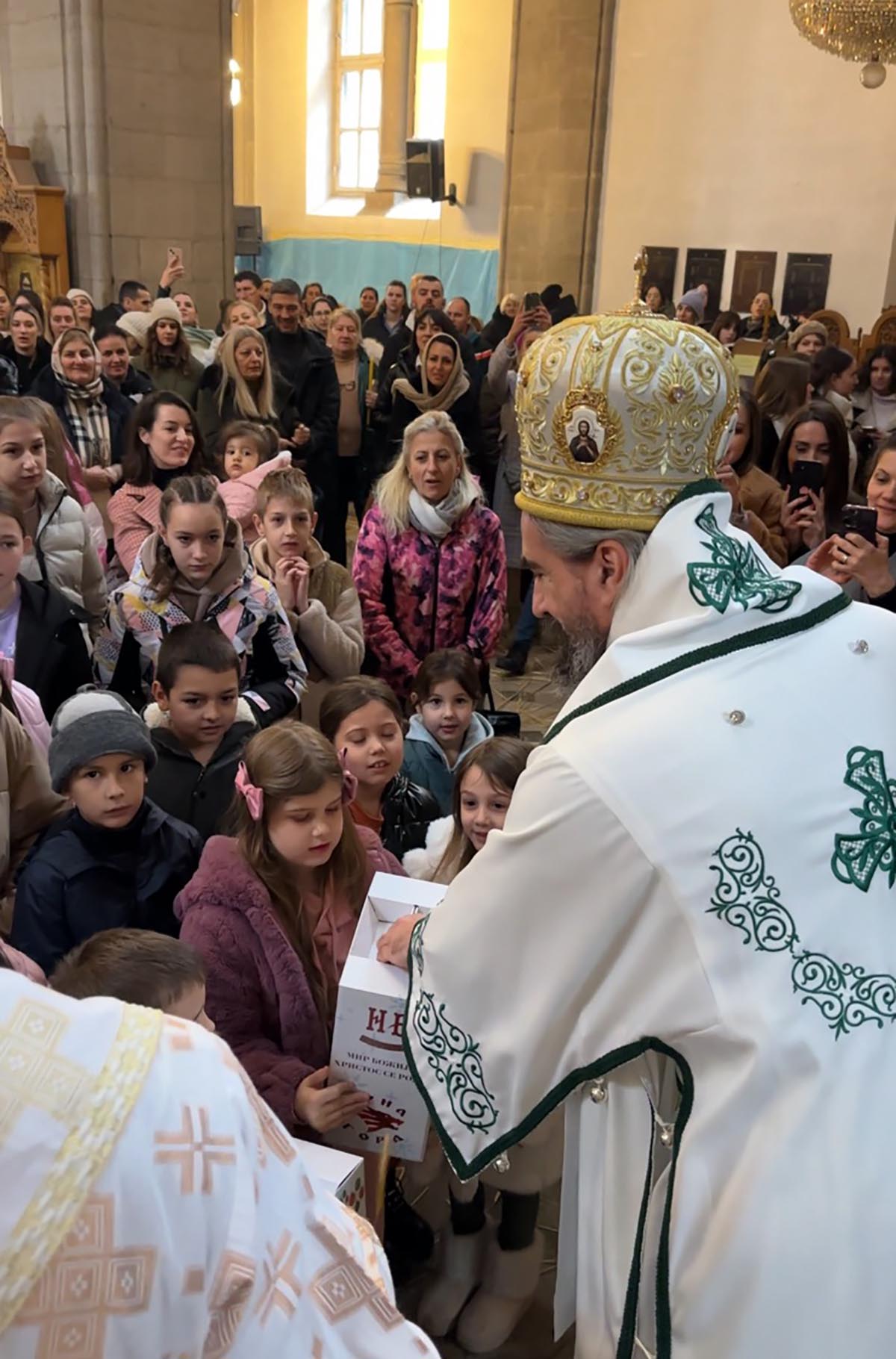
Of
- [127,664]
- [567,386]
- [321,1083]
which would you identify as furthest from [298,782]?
[127,664]

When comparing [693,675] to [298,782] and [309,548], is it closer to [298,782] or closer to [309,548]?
[298,782]

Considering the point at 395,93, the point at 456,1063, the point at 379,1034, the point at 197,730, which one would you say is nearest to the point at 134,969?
the point at 379,1034

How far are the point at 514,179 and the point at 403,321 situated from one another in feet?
10.9

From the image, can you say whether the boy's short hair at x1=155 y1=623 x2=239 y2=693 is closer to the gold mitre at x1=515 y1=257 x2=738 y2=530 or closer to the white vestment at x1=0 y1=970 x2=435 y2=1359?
A: the gold mitre at x1=515 y1=257 x2=738 y2=530

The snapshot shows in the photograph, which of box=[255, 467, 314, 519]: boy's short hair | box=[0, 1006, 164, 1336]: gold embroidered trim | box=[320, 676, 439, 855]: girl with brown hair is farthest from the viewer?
box=[255, 467, 314, 519]: boy's short hair

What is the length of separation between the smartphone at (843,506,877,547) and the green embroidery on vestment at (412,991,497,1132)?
7.59 feet

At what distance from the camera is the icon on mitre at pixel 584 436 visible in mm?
1768

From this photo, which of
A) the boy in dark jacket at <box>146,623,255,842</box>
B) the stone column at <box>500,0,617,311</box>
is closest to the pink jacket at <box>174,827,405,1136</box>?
the boy in dark jacket at <box>146,623,255,842</box>

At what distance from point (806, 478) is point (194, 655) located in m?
2.37

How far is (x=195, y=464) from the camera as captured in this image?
4699 mm

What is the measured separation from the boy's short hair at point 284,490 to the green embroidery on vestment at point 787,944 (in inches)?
116

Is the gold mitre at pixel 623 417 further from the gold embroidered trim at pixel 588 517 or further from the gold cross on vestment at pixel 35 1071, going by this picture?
the gold cross on vestment at pixel 35 1071

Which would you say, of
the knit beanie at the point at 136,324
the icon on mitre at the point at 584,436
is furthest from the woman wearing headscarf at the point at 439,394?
the icon on mitre at the point at 584,436

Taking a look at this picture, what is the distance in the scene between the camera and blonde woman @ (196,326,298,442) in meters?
6.04
